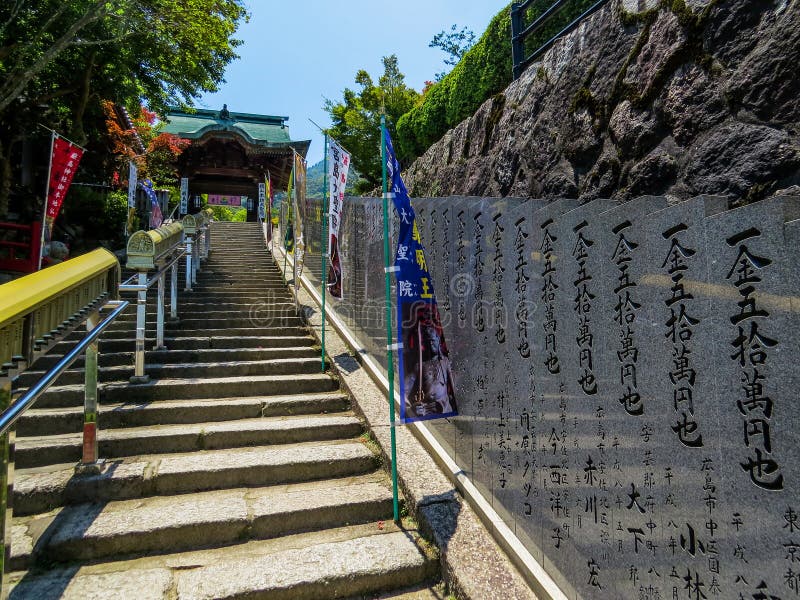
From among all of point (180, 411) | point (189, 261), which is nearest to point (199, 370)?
point (180, 411)

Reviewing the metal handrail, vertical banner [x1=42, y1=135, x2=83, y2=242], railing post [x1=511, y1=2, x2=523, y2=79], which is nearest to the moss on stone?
railing post [x1=511, y1=2, x2=523, y2=79]

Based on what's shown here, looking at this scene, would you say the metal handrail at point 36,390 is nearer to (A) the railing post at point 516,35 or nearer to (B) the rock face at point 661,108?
(B) the rock face at point 661,108

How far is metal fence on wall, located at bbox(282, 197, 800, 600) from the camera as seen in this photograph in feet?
4.43

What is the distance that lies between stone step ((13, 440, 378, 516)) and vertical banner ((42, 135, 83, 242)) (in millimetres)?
7247

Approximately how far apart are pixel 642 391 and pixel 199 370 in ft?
14.2

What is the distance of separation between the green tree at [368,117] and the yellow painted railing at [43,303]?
47.5ft

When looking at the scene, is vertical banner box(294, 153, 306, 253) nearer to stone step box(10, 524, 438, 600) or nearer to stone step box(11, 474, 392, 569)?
stone step box(11, 474, 392, 569)

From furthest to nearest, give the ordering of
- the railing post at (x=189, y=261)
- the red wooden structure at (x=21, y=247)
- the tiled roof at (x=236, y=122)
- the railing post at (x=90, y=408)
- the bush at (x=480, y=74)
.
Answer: the tiled roof at (x=236, y=122)
the red wooden structure at (x=21, y=247)
the railing post at (x=189, y=261)
the bush at (x=480, y=74)
the railing post at (x=90, y=408)

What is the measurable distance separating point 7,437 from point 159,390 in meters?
2.76

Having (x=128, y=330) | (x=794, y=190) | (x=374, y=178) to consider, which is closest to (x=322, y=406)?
(x=128, y=330)

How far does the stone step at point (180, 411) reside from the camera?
11.7 feet

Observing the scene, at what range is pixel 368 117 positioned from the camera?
16.7 metres

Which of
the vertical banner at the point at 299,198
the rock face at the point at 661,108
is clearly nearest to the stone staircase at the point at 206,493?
the rock face at the point at 661,108

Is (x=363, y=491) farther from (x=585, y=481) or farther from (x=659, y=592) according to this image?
(x=659, y=592)
